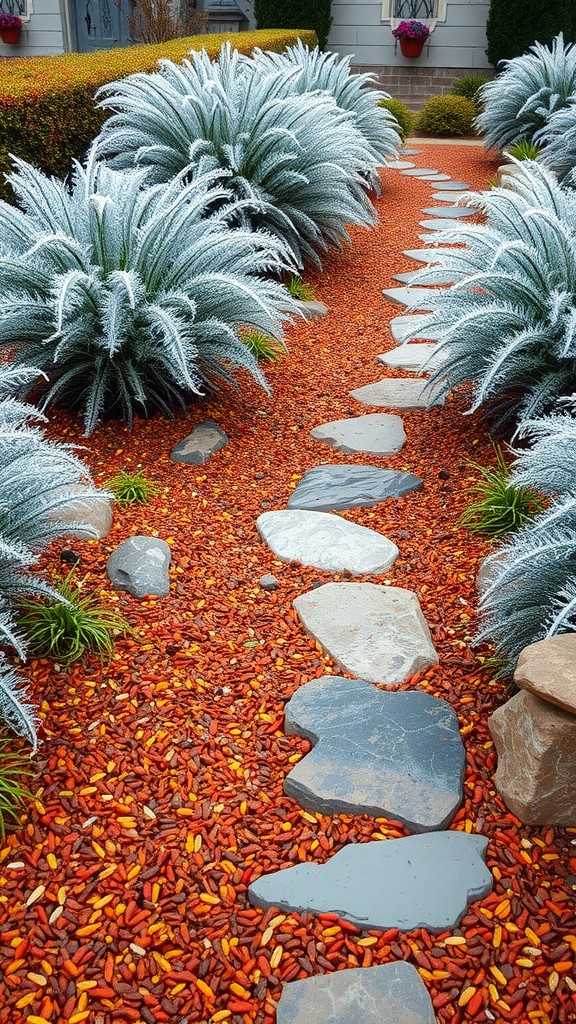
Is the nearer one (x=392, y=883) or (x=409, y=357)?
(x=392, y=883)

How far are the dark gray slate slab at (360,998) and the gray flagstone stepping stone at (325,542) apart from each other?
1.16m

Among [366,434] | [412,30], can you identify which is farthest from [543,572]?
[412,30]

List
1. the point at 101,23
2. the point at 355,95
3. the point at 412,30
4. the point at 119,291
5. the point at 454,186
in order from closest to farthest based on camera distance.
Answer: the point at 119,291, the point at 355,95, the point at 454,186, the point at 412,30, the point at 101,23

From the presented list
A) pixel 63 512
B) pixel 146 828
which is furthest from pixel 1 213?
pixel 146 828

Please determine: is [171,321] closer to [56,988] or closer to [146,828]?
[146,828]

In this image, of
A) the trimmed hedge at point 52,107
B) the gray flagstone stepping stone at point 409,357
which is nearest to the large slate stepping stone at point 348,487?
the gray flagstone stepping stone at point 409,357

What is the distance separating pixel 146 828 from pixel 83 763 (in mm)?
208

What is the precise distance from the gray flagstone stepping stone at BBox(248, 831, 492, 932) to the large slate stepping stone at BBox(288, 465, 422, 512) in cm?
130

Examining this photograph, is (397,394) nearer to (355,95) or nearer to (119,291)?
(119,291)

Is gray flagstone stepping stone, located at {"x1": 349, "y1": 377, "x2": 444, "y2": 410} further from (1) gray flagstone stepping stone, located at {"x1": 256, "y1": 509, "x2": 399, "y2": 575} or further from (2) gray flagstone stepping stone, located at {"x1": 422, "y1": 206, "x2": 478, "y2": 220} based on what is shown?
(2) gray flagstone stepping stone, located at {"x1": 422, "y1": 206, "x2": 478, "y2": 220}

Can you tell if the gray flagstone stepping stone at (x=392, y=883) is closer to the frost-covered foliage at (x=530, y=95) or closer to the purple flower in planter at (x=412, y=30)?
the frost-covered foliage at (x=530, y=95)

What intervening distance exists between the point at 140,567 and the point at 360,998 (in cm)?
124

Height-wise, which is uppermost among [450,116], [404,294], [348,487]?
[450,116]

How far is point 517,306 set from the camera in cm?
270
